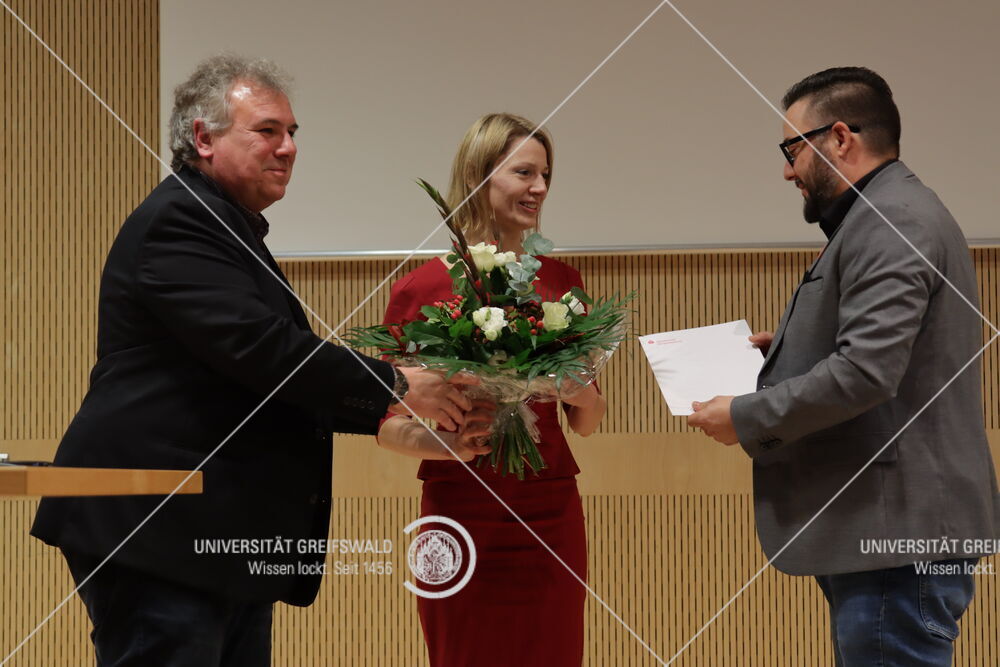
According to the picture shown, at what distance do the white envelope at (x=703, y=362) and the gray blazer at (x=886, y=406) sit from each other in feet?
0.69

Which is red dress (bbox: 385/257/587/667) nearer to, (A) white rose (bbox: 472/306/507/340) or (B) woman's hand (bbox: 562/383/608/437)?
(B) woman's hand (bbox: 562/383/608/437)

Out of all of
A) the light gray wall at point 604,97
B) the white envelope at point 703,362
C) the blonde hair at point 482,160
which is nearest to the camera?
the white envelope at point 703,362

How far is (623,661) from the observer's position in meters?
3.05

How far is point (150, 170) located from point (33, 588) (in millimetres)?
Result: 1440

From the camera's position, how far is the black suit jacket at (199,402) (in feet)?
4.79

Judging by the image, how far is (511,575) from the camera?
1.99 m

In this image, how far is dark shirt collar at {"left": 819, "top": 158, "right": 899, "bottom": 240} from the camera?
1.77m

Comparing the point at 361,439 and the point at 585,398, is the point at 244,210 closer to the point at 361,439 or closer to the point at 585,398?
the point at 585,398

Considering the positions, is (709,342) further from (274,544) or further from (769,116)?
(769,116)

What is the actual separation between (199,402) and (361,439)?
1.57m

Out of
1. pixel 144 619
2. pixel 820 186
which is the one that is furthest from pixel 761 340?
pixel 144 619

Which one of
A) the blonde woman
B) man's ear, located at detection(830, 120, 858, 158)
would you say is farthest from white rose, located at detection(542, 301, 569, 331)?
man's ear, located at detection(830, 120, 858, 158)

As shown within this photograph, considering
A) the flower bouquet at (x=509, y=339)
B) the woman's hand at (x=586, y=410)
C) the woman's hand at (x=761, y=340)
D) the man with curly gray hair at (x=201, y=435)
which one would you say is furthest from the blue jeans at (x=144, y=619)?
the woman's hand at (x=761, y=340)

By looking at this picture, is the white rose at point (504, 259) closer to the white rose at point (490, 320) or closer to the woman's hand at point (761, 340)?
the white rose at point (490, 320)
